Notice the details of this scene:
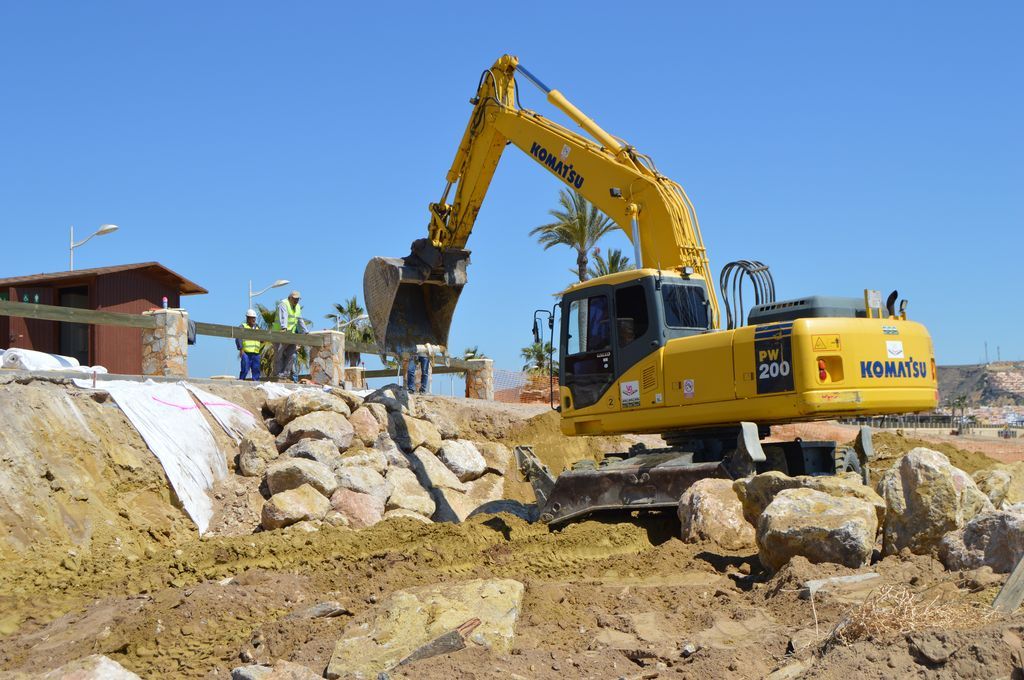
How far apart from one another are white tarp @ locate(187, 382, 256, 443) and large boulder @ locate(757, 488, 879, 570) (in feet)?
29.0

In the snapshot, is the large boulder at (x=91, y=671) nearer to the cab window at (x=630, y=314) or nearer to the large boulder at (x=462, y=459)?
the cab window at (x=630, y=314)

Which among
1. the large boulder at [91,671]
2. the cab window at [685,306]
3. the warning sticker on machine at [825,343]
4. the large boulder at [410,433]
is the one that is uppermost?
the cab window at [685,306]

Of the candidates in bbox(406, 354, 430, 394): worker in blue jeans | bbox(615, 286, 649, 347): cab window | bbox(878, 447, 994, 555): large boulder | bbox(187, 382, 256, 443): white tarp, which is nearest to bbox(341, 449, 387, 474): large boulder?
bbox(187, 382, 256, 443): white tarp

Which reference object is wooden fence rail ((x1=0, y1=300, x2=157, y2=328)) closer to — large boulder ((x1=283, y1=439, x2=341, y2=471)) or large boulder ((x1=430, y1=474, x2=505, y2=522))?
large boulder ((x1=283, y1=439, x2=341, y2=471))

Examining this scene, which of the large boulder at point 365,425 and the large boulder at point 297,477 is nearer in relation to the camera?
the large boulder at point 297,477

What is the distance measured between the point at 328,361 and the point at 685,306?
9.39 metres

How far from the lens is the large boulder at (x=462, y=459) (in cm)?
1655

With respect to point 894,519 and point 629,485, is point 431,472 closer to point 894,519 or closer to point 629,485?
point 629,485

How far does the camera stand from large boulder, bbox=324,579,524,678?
6727mm

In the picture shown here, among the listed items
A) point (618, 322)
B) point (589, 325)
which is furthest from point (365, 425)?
point (618, 322)

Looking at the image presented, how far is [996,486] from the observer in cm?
880

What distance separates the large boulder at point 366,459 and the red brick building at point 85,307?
11.9m

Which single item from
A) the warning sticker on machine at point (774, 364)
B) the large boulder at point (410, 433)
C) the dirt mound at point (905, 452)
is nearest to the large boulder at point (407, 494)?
the large boulder at point (410, 433)

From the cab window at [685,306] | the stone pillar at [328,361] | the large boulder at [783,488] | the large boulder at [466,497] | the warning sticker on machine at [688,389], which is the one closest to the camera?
the large boulder at [783,488]
